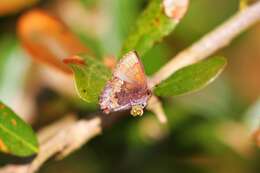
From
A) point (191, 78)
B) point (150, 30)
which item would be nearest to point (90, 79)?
Result: point (191, 78)

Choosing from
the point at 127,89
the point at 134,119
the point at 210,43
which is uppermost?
the point at 134,119

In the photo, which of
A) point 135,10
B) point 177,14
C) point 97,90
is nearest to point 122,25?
point 135,10

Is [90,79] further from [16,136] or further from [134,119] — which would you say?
[134,119]

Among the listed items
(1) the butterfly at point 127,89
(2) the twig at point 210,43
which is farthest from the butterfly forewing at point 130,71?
(2) the twig at point 210,43

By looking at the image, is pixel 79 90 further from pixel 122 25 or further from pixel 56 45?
pixel 122 25

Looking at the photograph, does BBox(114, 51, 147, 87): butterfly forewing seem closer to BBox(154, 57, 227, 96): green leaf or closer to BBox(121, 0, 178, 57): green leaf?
BBox(154, 57, 227, 96): green leaf

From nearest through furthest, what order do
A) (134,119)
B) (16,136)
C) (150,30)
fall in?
(16,136), (150,30), (134,119)
